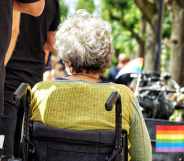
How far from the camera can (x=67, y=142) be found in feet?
9.56

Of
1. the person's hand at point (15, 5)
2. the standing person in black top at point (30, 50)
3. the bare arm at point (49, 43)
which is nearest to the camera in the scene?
the person's hand at point (15, 5)

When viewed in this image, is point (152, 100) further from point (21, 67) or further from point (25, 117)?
point (25, 117)

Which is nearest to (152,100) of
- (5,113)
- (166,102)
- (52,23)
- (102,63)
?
(166,102)

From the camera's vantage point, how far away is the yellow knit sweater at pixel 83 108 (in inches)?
115

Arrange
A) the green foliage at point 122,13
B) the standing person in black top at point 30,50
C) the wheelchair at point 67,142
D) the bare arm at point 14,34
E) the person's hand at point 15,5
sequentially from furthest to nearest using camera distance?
the green foliage at point 122,13 → the standing person in black top at point 30,50 → the bare arm at point 14,34 → the person's hand at point 15,5 → the wheelchair at point 67,142

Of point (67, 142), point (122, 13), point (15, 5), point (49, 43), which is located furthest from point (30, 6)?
point (122, 13)

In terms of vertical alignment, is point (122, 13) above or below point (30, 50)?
above

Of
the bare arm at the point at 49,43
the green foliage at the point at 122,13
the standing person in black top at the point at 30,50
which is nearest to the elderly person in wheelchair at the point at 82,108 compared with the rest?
the standing person in black top at the point at 30,50

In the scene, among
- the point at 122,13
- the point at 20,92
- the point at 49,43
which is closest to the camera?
the point at 20,92

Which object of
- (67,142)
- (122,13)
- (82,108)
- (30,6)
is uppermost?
(122,13)

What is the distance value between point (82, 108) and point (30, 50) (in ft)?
3.91

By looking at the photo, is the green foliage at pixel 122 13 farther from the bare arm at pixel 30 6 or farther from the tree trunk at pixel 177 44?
the bare arm at pixel 30 6

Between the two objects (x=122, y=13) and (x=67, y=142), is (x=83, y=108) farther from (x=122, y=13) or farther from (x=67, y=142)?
(x=122, y=13)

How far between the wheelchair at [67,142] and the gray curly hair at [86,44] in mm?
285
